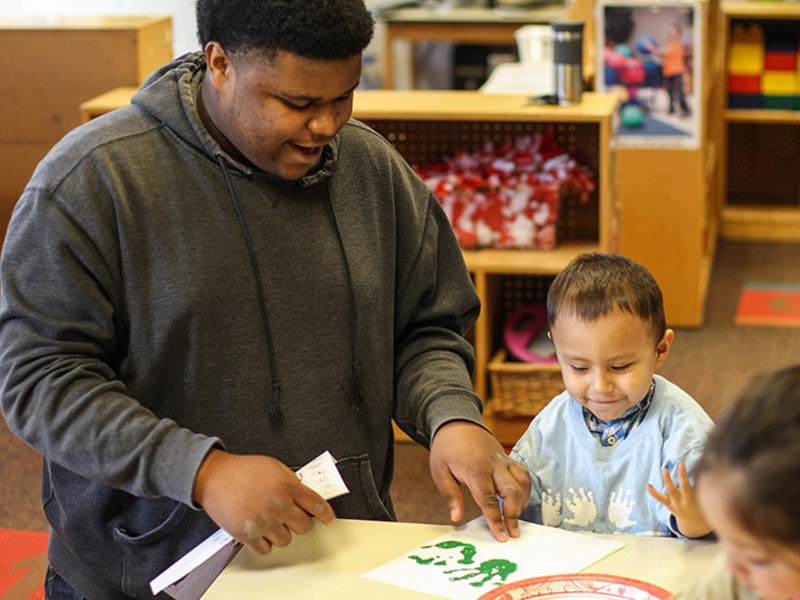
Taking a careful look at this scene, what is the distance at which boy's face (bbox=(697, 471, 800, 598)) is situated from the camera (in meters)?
0.75

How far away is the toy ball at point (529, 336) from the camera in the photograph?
10.3 feet

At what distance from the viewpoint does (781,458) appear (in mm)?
732

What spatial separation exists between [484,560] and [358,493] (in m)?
0.25

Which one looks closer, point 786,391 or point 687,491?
point 786,391

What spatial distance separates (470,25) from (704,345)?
2450 mm

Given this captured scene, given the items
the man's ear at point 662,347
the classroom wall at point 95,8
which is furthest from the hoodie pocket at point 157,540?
the classroom wall at point 95,8

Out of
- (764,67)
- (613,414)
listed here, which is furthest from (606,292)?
(764,67)

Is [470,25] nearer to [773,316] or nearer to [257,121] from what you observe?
[773,316]

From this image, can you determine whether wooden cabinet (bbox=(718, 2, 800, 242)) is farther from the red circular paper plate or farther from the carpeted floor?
the red circular paper plate

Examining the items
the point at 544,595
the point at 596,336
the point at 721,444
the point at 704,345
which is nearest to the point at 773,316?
the point at 704,345

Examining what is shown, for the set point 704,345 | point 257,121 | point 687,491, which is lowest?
point 704,345

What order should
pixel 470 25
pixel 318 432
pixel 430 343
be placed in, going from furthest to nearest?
pixel 470 25 < pixel 430 343 < pixel 318 432

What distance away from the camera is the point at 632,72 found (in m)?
3.89

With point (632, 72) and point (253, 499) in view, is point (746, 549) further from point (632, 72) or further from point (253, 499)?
point (632, 72)
